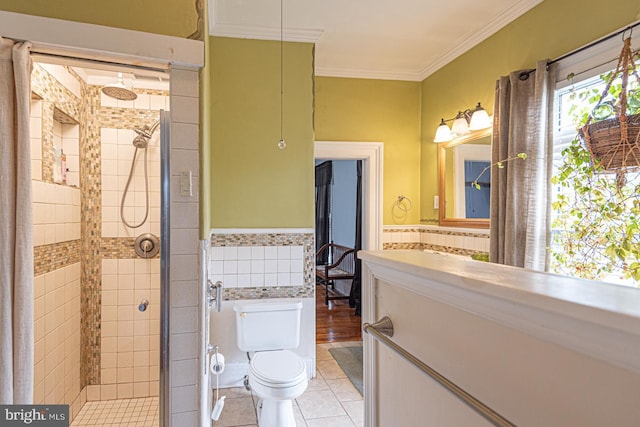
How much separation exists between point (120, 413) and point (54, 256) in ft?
3.84

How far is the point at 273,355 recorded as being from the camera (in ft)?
7.87

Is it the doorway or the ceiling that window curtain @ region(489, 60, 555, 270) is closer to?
the ceiling

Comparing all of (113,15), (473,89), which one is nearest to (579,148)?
(473,89)

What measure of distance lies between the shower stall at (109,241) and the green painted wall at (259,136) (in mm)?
443

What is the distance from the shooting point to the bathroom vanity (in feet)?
1.41

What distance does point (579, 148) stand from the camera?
5.99ft

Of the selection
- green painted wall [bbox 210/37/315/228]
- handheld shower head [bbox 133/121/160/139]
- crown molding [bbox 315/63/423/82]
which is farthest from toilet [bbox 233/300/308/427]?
crown molding [bbox 315/63/423/82]

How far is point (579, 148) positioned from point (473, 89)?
52.5 inches

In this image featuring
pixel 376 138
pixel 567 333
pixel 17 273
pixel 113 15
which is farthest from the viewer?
pixel 376 138

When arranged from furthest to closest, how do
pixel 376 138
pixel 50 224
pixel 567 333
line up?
pixel 376 138 < pixel 50 224 < pixel 567 333

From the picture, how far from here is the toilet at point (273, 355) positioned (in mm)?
2098

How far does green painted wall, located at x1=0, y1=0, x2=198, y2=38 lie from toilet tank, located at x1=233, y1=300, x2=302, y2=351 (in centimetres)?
178

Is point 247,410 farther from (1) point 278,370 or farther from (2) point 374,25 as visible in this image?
(2) point 374,25

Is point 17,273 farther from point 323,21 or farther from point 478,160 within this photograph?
point 478,160
